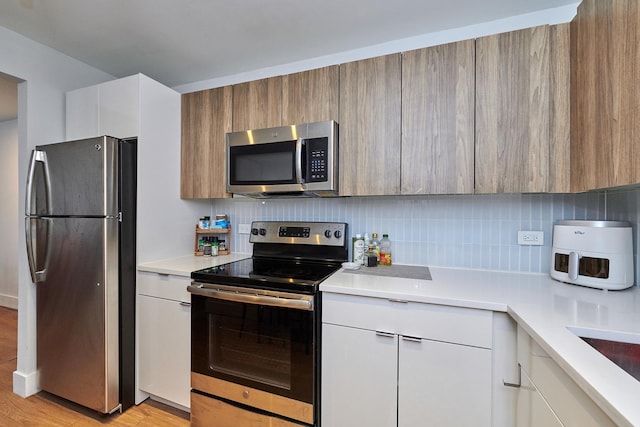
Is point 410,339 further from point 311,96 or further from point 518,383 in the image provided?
point 311,96

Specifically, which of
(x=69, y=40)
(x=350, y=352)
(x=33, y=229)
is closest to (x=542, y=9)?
(x=350, y=352)

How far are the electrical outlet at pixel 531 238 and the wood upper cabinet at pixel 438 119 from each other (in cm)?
50

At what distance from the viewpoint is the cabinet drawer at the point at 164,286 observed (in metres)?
1.71

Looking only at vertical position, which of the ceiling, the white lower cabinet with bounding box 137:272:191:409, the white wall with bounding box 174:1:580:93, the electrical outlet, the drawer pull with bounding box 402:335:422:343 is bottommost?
the white lower cabinet with bounding box 137:272:191:409

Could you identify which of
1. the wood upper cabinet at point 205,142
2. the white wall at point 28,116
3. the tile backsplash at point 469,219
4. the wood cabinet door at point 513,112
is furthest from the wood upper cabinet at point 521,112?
the white wall at point 28,116

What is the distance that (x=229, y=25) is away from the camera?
1.77 m

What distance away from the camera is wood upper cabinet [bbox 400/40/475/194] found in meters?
1.48

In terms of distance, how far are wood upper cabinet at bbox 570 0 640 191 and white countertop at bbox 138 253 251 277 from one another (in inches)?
79.7

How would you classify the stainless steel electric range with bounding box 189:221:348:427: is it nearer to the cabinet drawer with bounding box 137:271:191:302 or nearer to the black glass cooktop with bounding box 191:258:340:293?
the black glass cooktop with bounding box 191:258:340:293

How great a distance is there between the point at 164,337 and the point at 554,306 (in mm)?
2049

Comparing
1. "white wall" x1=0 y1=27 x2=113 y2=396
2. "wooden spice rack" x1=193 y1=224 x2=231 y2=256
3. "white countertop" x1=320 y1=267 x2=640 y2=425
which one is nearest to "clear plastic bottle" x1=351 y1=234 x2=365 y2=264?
"white countertop" x1=320 y1=267 x2=640 y2=425

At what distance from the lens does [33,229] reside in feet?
6.19

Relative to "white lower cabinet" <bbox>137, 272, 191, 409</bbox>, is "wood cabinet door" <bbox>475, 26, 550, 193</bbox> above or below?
above

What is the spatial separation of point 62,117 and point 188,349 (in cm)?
198
